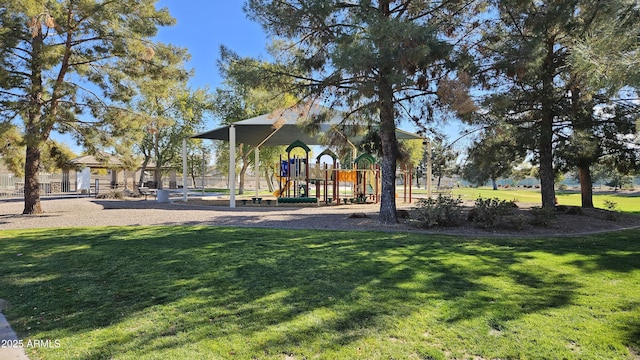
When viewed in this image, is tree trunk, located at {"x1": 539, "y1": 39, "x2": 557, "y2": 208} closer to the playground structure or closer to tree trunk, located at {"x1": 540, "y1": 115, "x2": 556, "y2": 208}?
tree trunk, located at {"x1": 540, "y1": 115, "x2": 556, "y2": 208}

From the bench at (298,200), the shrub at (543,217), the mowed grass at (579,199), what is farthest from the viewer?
the mowed grass at (579,199)

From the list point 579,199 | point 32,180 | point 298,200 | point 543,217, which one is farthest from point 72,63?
point 579,199

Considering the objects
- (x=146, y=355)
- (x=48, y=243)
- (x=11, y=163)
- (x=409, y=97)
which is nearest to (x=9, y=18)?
(x=11, y=163)

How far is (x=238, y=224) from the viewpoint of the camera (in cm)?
1097

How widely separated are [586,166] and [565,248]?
7.93m

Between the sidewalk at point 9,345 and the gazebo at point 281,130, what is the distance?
8993 mm

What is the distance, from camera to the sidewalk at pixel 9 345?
3241mm

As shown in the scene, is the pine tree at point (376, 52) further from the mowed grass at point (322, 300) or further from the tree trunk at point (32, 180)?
the tree trunk at point (32, 180)

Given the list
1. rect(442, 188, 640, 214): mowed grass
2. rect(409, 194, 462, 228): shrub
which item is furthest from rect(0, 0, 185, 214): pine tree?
rect(442, 188, 640, 214): mowed grass

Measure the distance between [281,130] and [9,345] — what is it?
16.7m

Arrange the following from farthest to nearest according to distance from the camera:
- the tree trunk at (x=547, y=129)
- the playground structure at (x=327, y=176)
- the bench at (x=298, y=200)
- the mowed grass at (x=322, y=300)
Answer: the playground structure at (x=327, y=176) → the bench at (x=298, y=200) → the tree trunk at (x=547, y=129) → the mowed grass at (x=322, y=300)

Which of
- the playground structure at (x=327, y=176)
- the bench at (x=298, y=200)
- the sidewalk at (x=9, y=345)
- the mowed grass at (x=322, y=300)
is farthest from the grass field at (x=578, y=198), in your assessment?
the sidewalk at (x=9, y=345)

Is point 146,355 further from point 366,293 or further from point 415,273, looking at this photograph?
point 415,273

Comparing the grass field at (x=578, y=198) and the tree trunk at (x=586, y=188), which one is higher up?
the tree trunk at (x=586, y=188)
